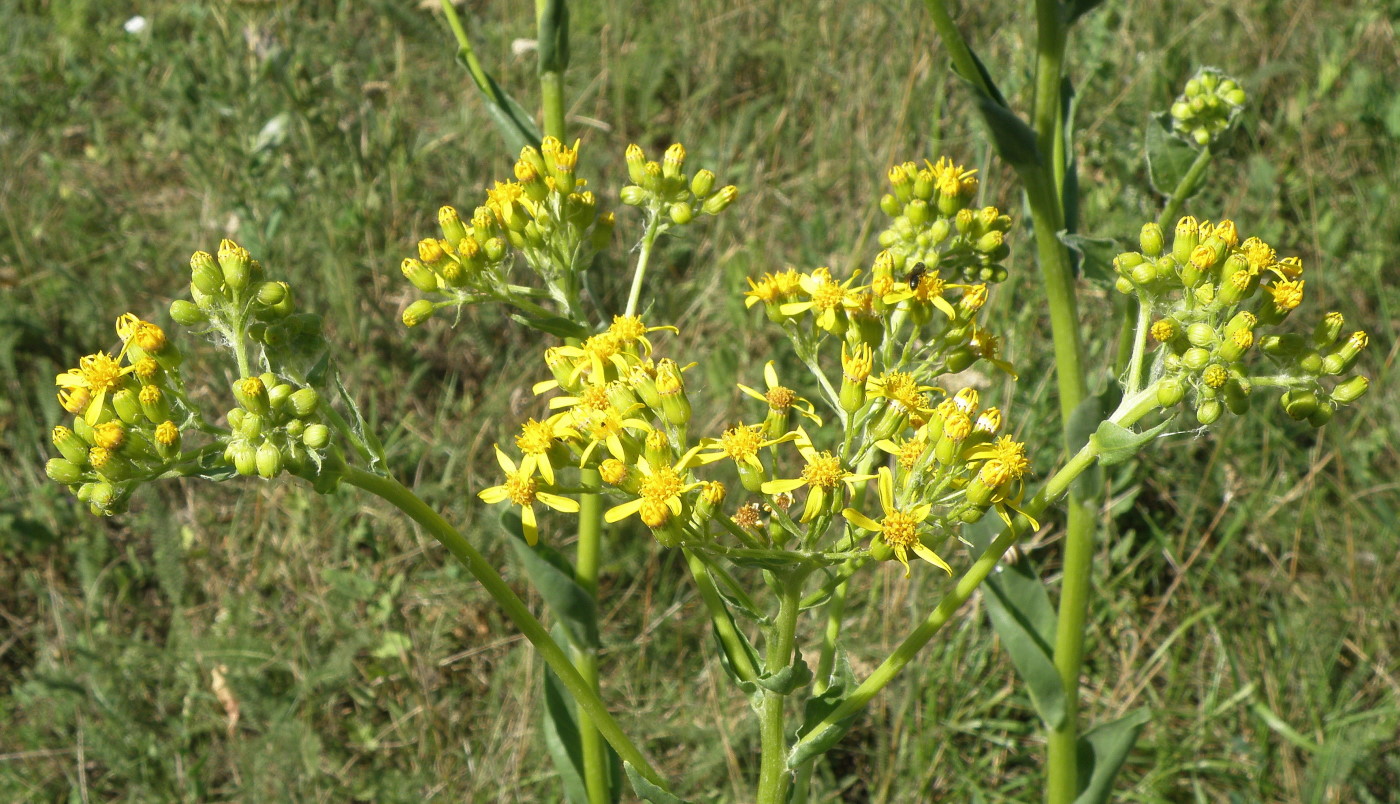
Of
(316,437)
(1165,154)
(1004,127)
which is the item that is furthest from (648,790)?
(1165,154)

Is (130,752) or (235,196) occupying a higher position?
(235,196)

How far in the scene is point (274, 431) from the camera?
2027mm

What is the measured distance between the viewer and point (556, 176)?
8.84ft

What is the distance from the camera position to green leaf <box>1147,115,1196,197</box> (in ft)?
10.4

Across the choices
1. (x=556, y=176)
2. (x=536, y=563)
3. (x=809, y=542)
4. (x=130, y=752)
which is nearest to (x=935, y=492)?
(x=809, y=542)

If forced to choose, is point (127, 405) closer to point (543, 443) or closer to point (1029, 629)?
point (543, 443)

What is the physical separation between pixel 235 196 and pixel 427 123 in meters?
1.43

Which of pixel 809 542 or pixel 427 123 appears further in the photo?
pixel 427 123

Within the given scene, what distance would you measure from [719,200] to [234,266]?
121cm

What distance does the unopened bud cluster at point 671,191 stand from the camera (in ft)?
9.22

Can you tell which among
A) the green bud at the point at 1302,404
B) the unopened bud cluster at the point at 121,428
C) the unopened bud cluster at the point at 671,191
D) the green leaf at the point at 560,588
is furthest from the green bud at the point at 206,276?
the green bud at the point at 1302,404

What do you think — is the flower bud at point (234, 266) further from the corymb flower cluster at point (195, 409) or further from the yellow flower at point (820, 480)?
the yellow flower at point (820, 480)

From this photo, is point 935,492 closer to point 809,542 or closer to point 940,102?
point 809,542

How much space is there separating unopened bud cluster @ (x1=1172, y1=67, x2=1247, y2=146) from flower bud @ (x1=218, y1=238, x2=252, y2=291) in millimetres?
2469
